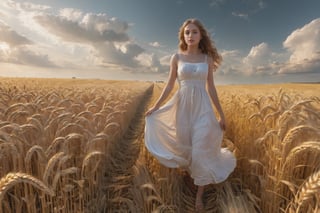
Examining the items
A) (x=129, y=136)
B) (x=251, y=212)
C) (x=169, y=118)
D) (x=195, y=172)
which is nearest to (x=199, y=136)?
(x=195, y=172)

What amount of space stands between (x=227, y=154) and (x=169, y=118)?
95 centimetres

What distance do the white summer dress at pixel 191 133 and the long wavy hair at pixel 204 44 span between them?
0.92 ft

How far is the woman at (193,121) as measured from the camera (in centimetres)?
339

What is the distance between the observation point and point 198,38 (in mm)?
3586

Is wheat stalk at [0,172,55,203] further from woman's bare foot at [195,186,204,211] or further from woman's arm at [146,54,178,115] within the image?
woman's arm at [146,54,178,115]

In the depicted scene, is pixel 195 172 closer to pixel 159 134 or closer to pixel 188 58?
pixel 159 134

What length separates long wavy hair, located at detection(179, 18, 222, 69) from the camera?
3670 millimetres

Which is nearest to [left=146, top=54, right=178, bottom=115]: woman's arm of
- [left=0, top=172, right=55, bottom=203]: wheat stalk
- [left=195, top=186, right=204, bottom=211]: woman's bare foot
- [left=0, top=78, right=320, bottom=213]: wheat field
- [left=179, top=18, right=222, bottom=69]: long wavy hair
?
[left=179, top=18, right=222, bottom=69]: long wavy hair

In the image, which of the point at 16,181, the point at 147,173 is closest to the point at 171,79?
the point at 147,173

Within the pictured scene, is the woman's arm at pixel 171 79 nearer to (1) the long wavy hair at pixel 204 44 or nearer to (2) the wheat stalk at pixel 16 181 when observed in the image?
(1) the long wavy hair at pixel 204 44

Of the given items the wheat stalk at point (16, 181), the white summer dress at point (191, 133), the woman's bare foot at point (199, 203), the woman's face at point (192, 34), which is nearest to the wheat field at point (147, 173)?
the woman's bare foot at point (199, 203)

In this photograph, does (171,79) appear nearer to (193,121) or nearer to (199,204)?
(193,121)

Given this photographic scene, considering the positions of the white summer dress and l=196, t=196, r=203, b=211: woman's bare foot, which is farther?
the white summer dress

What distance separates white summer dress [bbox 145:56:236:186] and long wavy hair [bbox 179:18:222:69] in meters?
0.28
